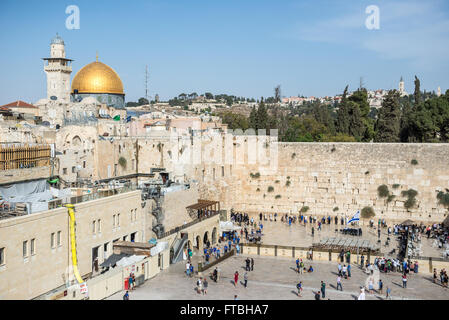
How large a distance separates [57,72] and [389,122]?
2548cm

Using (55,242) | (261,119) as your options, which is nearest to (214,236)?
(55,242)

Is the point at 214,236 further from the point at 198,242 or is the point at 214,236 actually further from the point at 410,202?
the point at 410,202

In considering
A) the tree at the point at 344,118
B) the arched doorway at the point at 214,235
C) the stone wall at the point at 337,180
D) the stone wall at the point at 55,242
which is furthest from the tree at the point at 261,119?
the stone wall at the point at 55,242

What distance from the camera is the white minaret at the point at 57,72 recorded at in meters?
38.2

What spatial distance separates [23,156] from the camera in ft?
64.6

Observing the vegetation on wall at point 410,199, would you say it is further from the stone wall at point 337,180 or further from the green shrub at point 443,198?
the green shrub at point 443,198

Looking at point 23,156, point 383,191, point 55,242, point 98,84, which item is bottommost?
point 55,242

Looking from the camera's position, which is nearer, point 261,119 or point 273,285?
point 273,285

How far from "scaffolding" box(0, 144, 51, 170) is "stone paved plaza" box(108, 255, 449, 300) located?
6.99 meters

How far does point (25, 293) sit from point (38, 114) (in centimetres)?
2477

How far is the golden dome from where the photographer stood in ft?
119

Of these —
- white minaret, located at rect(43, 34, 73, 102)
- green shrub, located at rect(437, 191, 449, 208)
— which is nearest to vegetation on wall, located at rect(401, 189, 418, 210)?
green shrub, located at rect(437, 191, 449, 208)

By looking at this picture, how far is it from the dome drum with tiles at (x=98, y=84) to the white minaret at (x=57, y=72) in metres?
2.26

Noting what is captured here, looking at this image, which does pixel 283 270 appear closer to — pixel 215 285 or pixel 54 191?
pixel 215 285
